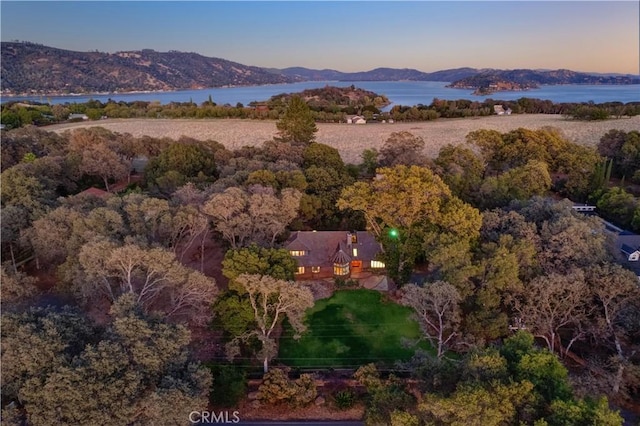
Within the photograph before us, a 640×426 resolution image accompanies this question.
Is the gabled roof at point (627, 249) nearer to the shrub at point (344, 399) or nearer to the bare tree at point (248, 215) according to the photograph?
the shrub at point (344, 399)

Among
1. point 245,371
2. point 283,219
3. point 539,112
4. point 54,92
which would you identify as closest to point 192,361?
point 245,371

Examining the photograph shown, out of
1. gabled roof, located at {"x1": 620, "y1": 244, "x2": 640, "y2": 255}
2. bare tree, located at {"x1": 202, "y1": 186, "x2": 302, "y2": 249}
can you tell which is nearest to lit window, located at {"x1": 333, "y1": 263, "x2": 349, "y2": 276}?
bare tree, located at {"x1": 202, "y1": 186, "x2": 302, "y2": 249}

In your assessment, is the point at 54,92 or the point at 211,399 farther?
the point at 54,92

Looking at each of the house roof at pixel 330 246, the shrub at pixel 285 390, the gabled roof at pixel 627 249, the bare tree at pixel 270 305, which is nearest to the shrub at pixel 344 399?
the shrub at pixel 285 390

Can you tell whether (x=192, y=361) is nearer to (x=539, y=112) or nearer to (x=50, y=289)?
(x=50, y=289)

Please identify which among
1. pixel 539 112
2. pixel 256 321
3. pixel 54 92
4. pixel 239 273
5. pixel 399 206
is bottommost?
pixel 256 321

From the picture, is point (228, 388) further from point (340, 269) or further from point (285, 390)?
point (340, 269)

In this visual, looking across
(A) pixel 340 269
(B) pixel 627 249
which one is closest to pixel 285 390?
(A) pixel 340 269
